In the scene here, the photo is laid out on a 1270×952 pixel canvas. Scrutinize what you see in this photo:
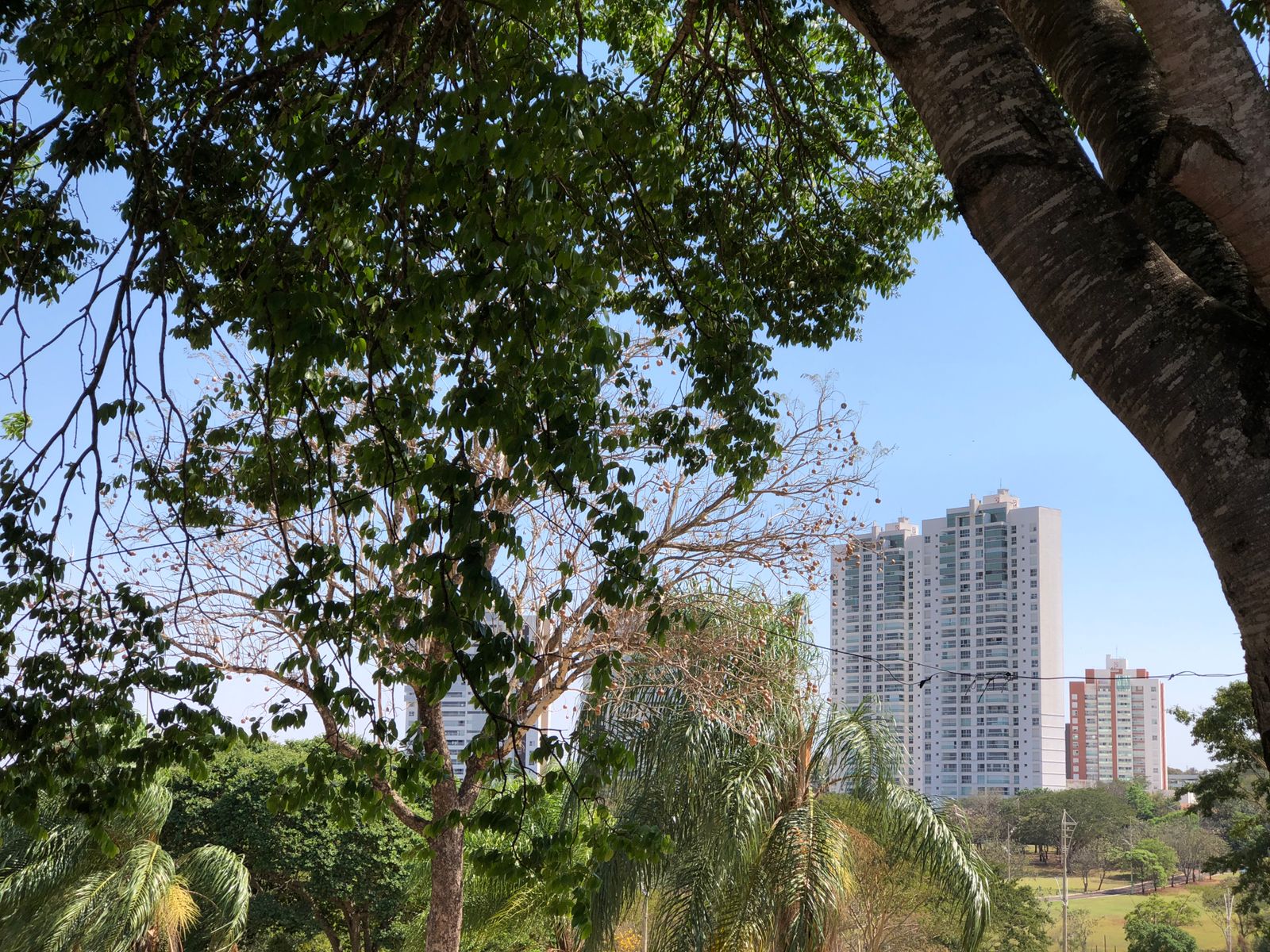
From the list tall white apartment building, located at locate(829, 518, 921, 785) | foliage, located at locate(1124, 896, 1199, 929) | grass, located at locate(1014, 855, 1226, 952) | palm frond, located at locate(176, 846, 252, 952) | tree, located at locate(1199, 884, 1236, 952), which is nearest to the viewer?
palm frond, located at locate(176, 846, 252, 952)

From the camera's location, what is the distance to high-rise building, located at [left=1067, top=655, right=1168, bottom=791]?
83.6m

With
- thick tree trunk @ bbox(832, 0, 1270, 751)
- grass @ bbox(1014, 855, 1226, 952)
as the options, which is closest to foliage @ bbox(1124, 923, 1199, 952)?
grass @ bbox(1014, 855, 1226, 952)

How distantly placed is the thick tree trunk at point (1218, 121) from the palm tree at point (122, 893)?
36.7 ft

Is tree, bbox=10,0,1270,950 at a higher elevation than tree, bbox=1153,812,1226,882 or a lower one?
higher

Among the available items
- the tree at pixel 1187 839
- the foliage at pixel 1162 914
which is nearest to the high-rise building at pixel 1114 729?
the tree at pixel 1187 839

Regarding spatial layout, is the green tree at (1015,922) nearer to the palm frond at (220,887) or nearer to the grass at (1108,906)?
the grass at (1108,906)

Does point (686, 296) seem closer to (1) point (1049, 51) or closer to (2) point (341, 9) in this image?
(2) point (341, 9)

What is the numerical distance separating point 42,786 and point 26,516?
1.02 meters

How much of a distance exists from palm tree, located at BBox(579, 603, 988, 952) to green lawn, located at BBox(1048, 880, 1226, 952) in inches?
944

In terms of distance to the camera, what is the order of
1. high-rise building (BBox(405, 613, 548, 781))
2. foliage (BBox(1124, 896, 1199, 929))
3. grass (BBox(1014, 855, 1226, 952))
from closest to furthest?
high-rise building (BBox(405, 613, 548, 781)), foliage (BBox(1124, 896, 1199, 929)), grass (BBox(1014, 855, 1226, 952))

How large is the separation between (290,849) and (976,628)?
2060 inches

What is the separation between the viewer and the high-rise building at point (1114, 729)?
3290 inches

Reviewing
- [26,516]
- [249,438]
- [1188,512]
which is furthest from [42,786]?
[1188,512]

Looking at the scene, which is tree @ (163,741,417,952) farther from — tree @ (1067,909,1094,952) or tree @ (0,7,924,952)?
tree @ (1067,909,1094,952)
